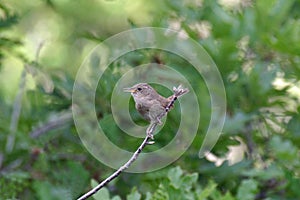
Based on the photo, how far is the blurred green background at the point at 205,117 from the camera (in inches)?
135

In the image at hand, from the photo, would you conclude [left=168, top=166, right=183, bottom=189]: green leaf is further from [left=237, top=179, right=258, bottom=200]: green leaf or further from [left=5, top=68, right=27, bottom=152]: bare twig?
[left=5, top=68, right=27, bottom=152]: bare twig

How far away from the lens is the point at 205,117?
3.42 m

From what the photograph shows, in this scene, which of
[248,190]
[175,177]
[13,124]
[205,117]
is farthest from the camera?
[13,124]

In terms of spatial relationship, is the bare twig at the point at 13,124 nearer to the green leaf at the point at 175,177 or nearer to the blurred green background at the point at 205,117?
the blurred green background at the point at 205,117

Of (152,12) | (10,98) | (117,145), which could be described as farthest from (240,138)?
(10,98)

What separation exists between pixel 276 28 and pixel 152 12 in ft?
2.11

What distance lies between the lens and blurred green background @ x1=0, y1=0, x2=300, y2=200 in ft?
11.3

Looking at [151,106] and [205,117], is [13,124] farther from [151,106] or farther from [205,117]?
[151,106]

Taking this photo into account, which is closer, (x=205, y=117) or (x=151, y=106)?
(x=151, y=106)

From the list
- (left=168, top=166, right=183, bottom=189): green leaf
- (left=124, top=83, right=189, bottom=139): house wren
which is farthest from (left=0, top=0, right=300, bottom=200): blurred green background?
(left=124, top=83, right=189, bottom=139): house wren

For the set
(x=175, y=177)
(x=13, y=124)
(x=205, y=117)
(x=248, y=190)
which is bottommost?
(x=13, y=124)

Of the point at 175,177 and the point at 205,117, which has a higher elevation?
the point at 205,117

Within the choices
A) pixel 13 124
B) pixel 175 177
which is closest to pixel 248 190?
pixel 175 177

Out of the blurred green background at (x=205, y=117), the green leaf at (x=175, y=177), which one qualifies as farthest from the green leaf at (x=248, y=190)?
the green leaf at (x=175, y=177)
